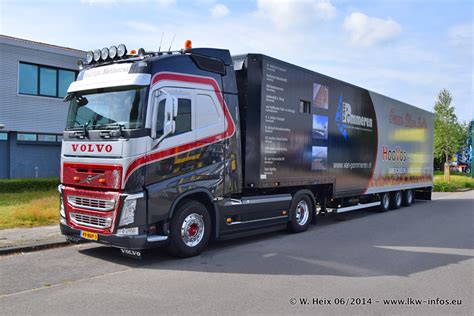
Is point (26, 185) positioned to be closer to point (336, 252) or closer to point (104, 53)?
point (104, 53)

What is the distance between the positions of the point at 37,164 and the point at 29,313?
1771cm

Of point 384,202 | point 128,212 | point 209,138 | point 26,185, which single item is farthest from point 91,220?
point 384,202

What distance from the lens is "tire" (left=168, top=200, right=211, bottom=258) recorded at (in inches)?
278

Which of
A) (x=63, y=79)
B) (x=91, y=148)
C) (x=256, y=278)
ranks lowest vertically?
(x=256, y=278)

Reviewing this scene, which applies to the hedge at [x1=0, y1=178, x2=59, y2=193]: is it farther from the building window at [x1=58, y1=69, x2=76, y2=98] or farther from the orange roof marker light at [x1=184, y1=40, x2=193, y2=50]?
the orange roof marker light at [x1=184, y1=40, x2=193, y2=50]

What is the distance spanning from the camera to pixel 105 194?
6.63 metres

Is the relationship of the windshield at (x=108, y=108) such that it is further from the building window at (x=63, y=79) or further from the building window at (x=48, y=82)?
the building window at (x=63, y=79)

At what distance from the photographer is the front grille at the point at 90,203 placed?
6.60 meters

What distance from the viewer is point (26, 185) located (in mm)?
15672

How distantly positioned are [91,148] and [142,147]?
927 mm

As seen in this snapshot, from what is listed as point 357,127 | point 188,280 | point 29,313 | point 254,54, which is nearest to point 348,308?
point 188,280

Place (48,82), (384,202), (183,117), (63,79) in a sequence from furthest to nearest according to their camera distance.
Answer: (63,79) < (48,82) < (384,202) < (183,117)

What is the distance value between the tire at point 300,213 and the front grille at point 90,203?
14.8 ft

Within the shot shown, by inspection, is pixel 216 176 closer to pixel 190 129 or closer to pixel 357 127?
pixel 190 129
